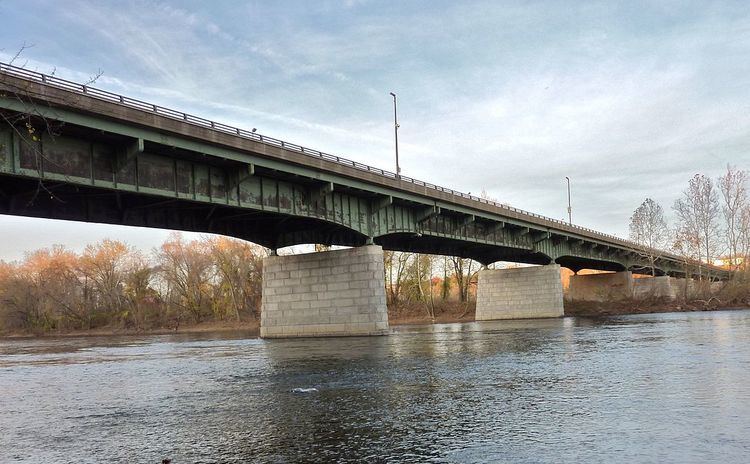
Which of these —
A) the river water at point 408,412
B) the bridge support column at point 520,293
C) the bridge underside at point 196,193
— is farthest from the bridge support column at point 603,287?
the river water at point 408,412

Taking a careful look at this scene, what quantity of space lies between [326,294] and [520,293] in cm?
3941

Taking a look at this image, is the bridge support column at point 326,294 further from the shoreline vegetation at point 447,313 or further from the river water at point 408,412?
the shoreline vegetation at point 447,313

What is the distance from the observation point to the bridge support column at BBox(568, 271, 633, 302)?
100 metres

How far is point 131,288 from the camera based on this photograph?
111000mm

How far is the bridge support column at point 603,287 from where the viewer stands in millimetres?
100062

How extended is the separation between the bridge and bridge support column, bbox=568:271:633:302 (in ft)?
131

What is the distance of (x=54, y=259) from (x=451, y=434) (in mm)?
118921

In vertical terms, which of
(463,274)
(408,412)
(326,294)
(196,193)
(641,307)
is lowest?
(641,307)

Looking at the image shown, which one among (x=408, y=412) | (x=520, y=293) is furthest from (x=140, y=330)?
(x=408, y=412)

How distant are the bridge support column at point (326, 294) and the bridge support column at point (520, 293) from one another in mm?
37698

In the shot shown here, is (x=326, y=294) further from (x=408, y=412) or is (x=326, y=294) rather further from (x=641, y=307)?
(x=641, y=307)

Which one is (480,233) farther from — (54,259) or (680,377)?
(54,259)

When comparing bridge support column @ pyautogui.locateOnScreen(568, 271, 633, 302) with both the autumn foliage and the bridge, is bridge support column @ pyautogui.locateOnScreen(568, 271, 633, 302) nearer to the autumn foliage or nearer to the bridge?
the bridge

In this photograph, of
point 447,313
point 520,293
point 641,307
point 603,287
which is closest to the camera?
point 520,293
